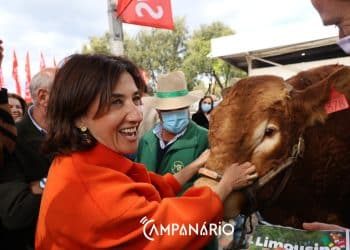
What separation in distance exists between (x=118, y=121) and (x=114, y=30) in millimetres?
3577

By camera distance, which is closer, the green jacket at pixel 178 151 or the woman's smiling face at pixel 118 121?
the woman's smiling face at pixel 118 121

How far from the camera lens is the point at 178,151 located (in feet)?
10.3

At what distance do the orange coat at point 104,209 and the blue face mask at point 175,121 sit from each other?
1.86 metres

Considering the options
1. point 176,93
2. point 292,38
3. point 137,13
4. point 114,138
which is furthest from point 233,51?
point 114,138

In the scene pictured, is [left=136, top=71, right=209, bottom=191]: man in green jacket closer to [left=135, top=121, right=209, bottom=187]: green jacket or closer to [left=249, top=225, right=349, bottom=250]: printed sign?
[left=135, top=121, right=209, bottom=187]: green jacket

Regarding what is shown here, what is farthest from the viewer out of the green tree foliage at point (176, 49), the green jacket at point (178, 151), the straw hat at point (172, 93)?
the green tree foliage at point (176, 49)

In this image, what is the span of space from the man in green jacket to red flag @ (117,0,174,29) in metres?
1.33

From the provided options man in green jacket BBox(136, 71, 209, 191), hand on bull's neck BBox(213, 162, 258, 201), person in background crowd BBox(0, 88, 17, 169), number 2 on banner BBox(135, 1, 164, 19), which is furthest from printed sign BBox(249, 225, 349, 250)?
number 2 on banner BBox(135, 1, 164, 19)

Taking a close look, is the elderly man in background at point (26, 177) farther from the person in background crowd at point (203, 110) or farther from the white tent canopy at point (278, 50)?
the white tent canopy at point (278, 50)

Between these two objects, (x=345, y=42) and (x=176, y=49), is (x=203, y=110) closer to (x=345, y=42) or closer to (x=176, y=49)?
(x=345, y=42)

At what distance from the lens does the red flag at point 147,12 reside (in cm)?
461

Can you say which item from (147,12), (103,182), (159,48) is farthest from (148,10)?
(159,48)

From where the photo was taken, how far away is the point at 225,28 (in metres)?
37.9

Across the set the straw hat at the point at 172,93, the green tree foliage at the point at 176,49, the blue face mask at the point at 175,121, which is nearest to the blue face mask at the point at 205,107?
the straw hat at the point at 172,93
